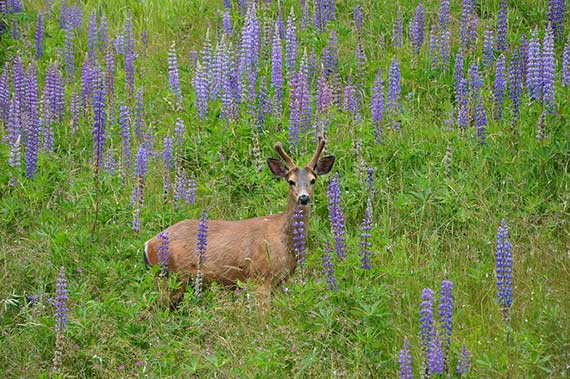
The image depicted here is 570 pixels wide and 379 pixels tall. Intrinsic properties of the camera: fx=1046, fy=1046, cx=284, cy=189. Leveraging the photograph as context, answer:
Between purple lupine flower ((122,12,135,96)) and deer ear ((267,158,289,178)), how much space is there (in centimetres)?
294

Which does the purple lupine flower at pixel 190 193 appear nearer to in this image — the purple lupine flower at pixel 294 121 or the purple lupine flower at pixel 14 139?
the purple lupine flower at pixel 294 121

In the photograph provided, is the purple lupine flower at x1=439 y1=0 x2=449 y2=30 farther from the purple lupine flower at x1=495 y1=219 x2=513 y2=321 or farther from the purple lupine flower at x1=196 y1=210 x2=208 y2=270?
the purple lupine flower at x1=495 y1=219 x2=513 y2=321

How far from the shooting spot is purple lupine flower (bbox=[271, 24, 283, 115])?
10034mm

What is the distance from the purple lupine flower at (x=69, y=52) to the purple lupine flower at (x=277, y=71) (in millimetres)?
2408

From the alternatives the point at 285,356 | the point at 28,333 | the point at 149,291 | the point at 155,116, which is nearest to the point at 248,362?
the point at 285,356

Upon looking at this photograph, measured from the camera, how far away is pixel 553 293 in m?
6.95

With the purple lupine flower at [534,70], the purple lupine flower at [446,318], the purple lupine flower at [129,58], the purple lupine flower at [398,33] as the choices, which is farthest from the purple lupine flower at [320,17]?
the purple lupine flower at [446,318]

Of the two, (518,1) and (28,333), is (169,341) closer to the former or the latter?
(28,333)

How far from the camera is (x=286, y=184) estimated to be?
348 inches

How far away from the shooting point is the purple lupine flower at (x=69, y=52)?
11391 mm

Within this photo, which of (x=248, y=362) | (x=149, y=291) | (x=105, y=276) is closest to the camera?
(x=248, y=362)

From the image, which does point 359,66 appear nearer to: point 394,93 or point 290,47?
point 290,47

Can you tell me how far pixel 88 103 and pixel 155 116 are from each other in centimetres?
69

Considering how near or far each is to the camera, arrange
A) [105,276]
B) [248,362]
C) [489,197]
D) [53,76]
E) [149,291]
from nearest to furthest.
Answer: [248,362]
[149,291]
[105,276]
[489,197]
[53,76]
